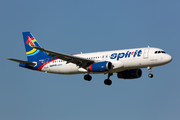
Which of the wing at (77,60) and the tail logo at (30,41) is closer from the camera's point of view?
the wing at (77,60)

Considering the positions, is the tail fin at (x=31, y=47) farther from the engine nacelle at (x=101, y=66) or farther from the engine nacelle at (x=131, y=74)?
the engine nacelle at (x=131, y=74)

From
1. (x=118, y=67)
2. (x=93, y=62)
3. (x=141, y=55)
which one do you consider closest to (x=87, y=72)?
(x=93, y=62)

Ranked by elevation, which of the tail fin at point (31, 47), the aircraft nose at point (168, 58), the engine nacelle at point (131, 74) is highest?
the tail fin at point (31, 47)

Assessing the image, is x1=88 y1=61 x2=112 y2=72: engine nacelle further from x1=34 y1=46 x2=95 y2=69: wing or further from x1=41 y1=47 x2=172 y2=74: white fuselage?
x1=34 y1=46 x2=95 y2=69: wing

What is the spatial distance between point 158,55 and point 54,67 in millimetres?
17809

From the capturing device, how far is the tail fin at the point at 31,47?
201 feet

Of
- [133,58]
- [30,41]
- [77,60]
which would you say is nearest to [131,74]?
[133,58]

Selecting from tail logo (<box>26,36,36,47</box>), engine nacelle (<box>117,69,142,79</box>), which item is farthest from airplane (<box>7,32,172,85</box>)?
tail logo (<box>26,36,36,47</box>)

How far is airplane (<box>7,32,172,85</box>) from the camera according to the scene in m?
51.1

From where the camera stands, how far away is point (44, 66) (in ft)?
194

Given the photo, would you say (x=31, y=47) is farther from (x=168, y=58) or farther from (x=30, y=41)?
(x=168, y=58)

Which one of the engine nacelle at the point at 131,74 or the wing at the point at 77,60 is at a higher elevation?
the wing at the point at 77,60

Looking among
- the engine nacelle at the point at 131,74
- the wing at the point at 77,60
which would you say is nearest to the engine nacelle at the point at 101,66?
the wing at the point at 77,60

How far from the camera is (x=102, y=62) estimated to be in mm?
52594
